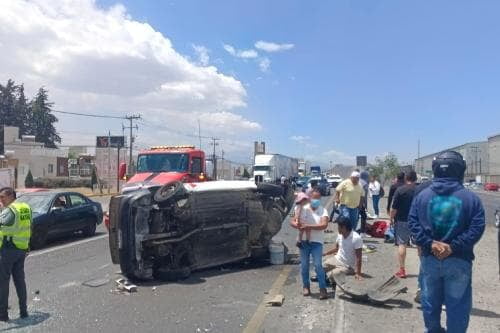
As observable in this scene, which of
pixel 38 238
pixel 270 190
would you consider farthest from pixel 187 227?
pixel 38 238

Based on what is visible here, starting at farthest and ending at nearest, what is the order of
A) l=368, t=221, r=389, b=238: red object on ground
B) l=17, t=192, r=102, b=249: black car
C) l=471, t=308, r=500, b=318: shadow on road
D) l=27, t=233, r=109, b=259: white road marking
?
l=368, t=221, r=389, b=238: red object on ground → l=17, t=192, r=102, b=249: black car → l=27, t=233, r=109, b=259: white road marking → l=471, t=308, r=500, b=318: shadow on road

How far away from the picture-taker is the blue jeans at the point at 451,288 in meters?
4.12

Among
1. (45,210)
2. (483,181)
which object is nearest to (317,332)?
(45,210)

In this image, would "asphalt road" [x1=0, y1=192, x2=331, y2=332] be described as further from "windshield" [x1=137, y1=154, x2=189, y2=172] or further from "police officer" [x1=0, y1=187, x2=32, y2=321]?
"windshield" [x1=137, y1=154, x2=189, y2=172]

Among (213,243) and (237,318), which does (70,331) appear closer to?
(237,318)

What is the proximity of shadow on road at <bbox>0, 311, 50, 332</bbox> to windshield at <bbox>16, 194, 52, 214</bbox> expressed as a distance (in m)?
7.47

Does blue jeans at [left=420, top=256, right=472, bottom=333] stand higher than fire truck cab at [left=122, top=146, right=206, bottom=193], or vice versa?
fire truck cab at [left=122, top=146, right=206, bottom=193]

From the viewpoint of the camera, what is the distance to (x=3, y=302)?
674 centimetres

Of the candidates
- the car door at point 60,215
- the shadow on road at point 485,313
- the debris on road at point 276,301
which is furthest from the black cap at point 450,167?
the car door at point 60,215

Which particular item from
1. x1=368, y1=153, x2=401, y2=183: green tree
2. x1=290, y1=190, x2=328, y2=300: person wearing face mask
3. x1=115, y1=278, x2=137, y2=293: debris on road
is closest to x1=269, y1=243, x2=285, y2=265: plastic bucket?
x1=290, y1=190, x2=328, y2=300: person wearing face mask

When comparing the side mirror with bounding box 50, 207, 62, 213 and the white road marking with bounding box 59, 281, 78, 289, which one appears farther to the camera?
the side mirror with bounding box 50, 207, 62, 213

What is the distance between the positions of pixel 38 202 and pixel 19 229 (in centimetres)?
807

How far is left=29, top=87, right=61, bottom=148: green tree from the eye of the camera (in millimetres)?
103250

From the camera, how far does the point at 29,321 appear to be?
6633 mm
